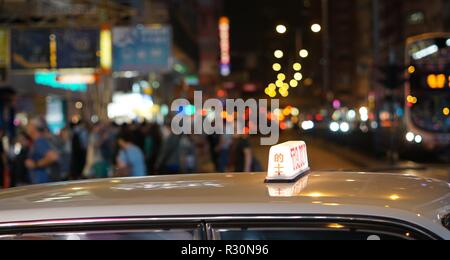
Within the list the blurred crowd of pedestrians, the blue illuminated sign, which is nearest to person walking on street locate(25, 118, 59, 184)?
the blurred crowd of pedestrians

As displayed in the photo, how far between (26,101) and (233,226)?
2653cm

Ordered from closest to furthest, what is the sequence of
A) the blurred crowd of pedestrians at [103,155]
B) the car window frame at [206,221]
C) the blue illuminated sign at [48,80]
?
the car window frame at [206,221]
the blurred crowd of pedestrians at [103,155]
the blue illuminated sign at [48,80]

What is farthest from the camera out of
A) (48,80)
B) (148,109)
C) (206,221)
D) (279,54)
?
(279,54)

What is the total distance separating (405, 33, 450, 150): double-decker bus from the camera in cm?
2116

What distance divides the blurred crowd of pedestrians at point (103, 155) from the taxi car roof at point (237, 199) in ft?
21.3

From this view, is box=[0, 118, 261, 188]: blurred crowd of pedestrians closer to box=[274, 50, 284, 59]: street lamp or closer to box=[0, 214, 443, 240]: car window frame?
box=[0, 214, 443, 240]: car window frame

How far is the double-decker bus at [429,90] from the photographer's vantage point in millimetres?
21156

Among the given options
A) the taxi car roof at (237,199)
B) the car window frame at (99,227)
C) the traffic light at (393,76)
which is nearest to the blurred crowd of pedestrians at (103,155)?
the traffic light at (393,76)

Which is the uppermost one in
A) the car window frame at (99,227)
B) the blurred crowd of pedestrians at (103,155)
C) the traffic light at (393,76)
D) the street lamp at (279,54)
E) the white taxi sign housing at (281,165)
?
the street lamp at (279,54)

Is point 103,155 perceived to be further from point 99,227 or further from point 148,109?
point 148,109

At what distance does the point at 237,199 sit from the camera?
108 inches

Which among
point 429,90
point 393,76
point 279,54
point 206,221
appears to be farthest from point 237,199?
point 279,54

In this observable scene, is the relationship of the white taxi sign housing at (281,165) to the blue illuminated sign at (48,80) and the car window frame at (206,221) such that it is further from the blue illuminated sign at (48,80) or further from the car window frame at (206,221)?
the blue illuminated sign at (48,80)

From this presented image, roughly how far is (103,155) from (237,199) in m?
12.1
